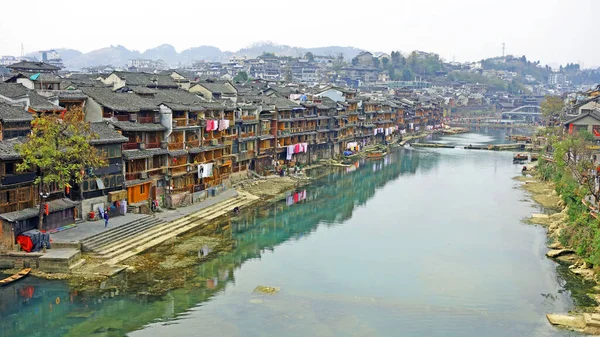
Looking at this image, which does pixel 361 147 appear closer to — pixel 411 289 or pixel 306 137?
pixel 306 137

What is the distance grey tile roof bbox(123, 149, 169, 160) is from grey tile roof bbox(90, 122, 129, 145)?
3.67 feet

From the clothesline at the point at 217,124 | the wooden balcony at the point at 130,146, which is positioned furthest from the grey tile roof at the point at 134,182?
the clothesline at the point at 217,124

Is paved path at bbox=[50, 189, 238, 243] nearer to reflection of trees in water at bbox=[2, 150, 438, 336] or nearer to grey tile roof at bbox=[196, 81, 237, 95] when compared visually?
reflection of trees in water at bbox=[2, 150, 438, 336]

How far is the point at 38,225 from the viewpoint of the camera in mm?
27188

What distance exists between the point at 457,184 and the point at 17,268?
4255 cm

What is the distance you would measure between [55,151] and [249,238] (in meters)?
12.6

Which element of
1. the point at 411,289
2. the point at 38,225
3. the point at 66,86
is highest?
the point at 66,86

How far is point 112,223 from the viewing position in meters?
31.0

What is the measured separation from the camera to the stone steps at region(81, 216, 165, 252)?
2759 centimetres

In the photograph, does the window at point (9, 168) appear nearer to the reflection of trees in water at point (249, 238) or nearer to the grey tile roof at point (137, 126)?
the reflection of trees in water at point (249, 238)

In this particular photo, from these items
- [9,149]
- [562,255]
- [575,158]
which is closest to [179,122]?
[9,149]

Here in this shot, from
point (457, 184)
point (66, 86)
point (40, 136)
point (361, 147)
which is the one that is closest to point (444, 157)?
point (361, 147)

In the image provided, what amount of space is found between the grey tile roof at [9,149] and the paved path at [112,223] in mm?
4257

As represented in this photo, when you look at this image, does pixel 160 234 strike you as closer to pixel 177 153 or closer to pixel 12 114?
pixel 177 153
